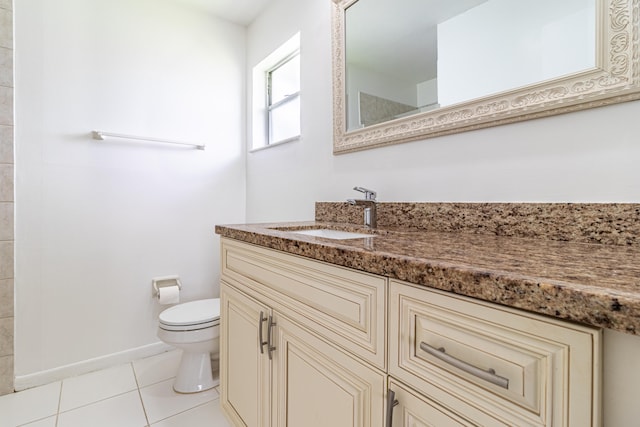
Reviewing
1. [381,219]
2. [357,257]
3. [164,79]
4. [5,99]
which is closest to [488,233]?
[381,219]

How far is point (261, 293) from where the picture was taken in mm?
988

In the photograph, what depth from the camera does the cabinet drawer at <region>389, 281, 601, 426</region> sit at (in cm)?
35

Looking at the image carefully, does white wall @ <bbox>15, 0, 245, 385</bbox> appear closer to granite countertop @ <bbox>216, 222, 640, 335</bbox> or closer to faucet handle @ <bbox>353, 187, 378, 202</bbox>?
faucet handle @ <bbox>353, 187, 378, 202</bbox>

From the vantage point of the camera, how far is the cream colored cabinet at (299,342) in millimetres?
613

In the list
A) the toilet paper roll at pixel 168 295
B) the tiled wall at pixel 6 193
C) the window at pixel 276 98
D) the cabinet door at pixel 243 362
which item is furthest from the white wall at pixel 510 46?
the tiled wall at pixel 6 193

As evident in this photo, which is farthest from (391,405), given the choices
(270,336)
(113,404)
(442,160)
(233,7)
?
(233,7)

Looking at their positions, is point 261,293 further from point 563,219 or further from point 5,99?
point 5,99

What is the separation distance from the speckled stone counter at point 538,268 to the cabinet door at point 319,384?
0.72ft

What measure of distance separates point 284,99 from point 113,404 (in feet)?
6.65

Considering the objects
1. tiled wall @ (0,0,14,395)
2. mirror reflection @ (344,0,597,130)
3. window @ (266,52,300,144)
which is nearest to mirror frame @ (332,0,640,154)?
mirror reflection @ (344,0,597,130)

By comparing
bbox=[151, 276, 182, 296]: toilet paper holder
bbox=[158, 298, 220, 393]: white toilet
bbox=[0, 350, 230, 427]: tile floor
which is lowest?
bbox=[0, 350, 230, 427]: tile floor

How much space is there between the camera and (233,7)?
2090 millimetres

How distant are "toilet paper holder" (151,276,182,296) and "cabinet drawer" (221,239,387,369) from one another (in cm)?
122

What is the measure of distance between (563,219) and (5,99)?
2441 mm
